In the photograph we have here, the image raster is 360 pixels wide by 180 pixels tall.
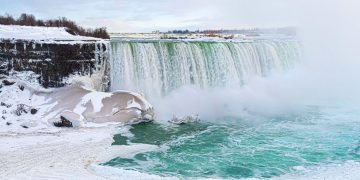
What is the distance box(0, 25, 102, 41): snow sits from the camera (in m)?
19.1

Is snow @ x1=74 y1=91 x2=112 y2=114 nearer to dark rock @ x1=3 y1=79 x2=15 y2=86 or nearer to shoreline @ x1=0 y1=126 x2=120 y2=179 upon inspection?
shoreline @ x1=0 y1=126 x2=120 y2=179

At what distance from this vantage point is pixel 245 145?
572 inches

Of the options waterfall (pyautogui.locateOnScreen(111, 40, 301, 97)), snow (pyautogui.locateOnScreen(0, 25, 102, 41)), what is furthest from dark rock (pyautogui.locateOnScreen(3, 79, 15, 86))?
waterfall (pyautogui.locateOnScreen(111, 40, 301, 97))

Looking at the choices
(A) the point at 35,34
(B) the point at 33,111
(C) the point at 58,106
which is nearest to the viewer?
(B) the point at 33,111

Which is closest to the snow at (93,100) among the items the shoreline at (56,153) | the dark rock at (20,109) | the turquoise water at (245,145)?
the shoreline at (56,153)

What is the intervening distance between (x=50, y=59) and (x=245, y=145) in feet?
28.7

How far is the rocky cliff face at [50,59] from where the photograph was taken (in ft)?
61.1

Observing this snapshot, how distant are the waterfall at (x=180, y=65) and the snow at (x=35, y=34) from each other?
2003mm

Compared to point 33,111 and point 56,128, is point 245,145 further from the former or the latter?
point 33,111

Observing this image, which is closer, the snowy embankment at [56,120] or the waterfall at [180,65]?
the snowy embankment at [56,120]

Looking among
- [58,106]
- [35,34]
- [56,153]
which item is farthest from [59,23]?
[56,153]

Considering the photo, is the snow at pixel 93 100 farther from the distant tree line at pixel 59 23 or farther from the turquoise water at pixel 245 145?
the distant tree line at pixel 59 23

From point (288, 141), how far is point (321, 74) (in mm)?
16713

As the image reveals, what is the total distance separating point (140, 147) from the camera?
1416 centimetres
